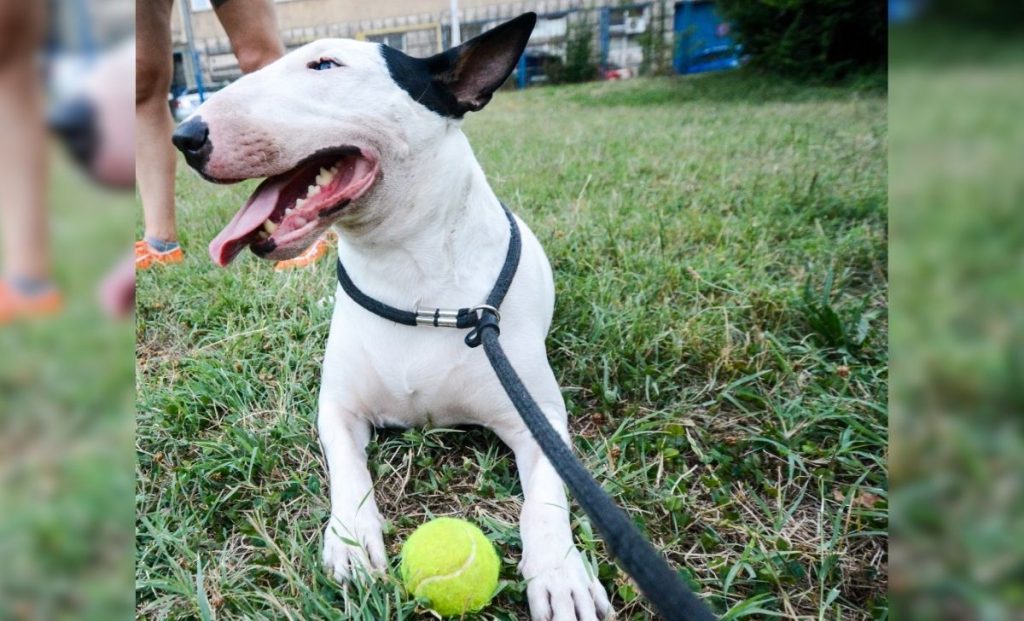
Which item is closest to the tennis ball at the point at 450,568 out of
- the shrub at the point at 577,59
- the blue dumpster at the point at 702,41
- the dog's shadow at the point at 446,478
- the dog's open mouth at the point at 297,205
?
the dog's shadow at the point at 446,478

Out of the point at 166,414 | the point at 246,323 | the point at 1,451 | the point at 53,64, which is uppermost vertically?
the point at 53,64

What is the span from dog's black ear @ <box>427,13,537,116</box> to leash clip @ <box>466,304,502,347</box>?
495 mm

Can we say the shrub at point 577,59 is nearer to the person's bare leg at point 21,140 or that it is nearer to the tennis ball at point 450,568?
the tennis ball at point 450,568

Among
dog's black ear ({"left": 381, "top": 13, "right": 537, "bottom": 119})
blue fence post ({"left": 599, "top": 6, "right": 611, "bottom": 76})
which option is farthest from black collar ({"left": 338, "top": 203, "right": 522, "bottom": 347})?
blue fence post ({"left": 599, "top": 6, "right": 611, "bottom": 76})

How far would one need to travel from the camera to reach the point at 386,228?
1.43 meters

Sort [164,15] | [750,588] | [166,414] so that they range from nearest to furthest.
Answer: [750,588] → [164,15] → [166,414]

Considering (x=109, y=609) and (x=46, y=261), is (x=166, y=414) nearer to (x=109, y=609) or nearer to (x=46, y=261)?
(x=109, y=609)

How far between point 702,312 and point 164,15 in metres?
1.57

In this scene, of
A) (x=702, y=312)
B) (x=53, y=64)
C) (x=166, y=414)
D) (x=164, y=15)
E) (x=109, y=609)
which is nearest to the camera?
(x=53, y=64)

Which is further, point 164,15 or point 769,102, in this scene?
point 769,102

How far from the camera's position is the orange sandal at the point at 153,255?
2065 mm

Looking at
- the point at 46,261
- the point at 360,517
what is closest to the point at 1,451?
the point at 46,261

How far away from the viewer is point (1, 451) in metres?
0.30

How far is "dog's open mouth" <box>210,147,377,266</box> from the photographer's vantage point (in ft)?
4.08
